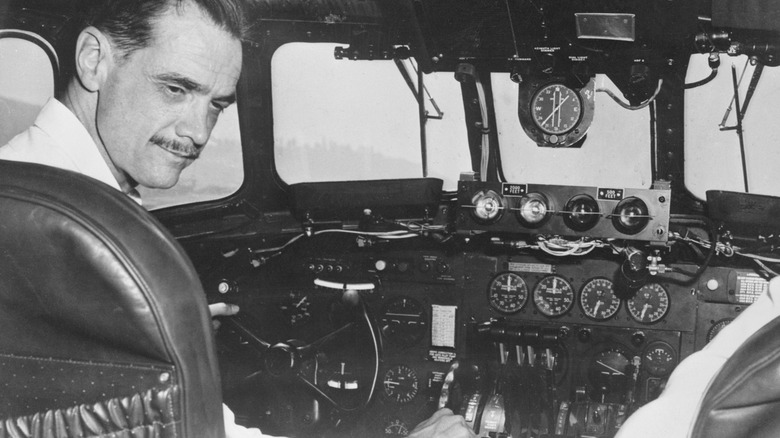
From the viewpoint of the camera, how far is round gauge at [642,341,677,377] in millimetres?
3055

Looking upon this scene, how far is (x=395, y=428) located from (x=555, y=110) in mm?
1774

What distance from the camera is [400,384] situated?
3404mm

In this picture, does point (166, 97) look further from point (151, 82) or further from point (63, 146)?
point (63, 146)

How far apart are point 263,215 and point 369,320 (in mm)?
811

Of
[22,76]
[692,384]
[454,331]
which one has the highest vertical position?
[22,76]

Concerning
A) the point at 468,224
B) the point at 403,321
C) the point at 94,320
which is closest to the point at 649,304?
the point at 468,224

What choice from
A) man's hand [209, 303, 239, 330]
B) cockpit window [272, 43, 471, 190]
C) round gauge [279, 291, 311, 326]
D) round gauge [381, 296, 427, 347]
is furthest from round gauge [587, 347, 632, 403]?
man's hand [209, 303, 239, 330]

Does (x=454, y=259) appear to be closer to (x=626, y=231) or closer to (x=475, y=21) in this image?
(x=626, y=231)

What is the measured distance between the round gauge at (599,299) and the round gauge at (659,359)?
0.24m

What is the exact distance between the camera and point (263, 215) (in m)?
3.53

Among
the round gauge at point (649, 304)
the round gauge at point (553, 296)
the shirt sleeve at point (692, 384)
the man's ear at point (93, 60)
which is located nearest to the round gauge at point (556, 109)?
the round gauge at point (553, 296)

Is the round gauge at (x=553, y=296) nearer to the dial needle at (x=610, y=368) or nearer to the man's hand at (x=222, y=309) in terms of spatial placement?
the dial needle at (x=610, y=368)

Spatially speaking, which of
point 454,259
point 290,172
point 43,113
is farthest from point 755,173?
point 43,113

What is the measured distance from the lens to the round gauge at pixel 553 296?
10.5ft
